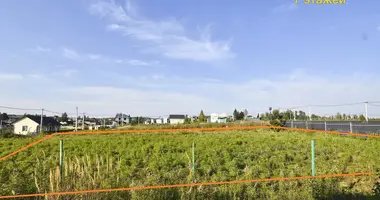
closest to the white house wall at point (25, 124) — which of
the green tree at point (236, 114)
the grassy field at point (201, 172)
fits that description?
the green tree at point (236, 114)

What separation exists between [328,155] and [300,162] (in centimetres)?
172

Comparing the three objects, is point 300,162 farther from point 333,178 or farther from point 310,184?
point 310,184

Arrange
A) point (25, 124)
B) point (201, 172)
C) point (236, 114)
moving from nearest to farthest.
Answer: point (201, 172)
point (25, 124)
point (236, 114)

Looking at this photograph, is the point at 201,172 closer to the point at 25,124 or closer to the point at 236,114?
the point at 236,114

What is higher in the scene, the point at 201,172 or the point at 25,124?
the point at 25,124

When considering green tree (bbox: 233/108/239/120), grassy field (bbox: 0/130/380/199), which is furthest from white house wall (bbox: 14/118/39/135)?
grassy field (bbox: 0/130/380/199)

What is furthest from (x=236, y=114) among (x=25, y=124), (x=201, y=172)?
(x=201, y=172)

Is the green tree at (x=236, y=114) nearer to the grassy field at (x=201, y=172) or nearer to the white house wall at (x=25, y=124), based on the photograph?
the white house wall at (x=25, y=124)

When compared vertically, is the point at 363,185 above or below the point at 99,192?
below

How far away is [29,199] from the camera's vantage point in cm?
441

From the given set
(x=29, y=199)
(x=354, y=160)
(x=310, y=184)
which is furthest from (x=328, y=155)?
(x=29, y=199)

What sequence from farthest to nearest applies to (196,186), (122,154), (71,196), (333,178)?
(122,154) < (333,178) < (196,186) < (71,196)

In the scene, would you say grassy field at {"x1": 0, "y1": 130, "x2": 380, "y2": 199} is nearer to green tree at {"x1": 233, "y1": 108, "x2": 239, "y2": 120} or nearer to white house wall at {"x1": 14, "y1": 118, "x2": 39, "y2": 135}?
green tree at {"x1": 233, "y1": 108, "x2": 239, "y2": 120}

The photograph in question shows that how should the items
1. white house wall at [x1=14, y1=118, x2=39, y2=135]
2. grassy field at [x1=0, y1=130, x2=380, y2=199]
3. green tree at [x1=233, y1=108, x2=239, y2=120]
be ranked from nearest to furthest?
grassy field at [x1=0, y1=130, x2=380, y2=199], white house wall at [x1=14, y1=118, x2=39, y2=135], green tree at [x1=233, y1=108, x2=239, y2=120]
